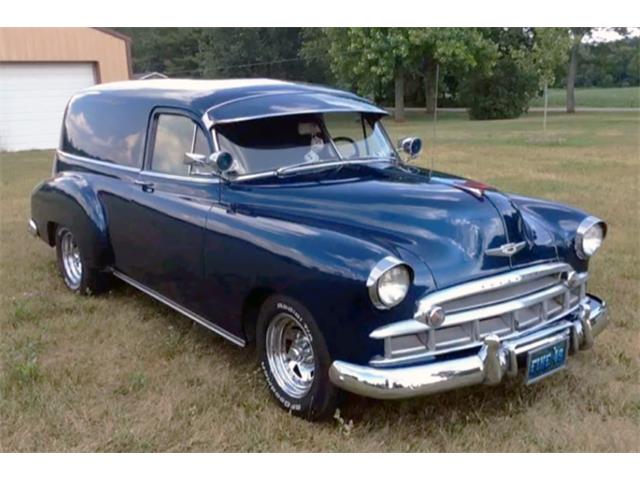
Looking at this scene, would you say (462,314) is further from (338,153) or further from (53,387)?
(53,387)

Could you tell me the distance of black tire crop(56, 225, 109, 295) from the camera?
5.54 metres

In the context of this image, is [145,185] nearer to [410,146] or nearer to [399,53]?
[410,146]

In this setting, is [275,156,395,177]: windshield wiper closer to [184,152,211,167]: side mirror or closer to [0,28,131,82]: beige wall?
[184,152,211,167]: side mirror

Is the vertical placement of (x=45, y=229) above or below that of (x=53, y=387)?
above

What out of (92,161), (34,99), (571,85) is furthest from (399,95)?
(92,161)

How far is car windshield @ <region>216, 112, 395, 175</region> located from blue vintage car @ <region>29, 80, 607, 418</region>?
0.01m

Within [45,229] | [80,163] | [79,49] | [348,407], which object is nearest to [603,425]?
[348,407]

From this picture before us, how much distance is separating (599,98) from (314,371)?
45.8 meters

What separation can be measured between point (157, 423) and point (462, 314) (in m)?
1.75

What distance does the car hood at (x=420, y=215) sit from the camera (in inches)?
134

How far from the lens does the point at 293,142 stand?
4.39 m

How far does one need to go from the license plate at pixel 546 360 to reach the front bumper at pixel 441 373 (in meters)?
0.03

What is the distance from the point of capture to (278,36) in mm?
38375

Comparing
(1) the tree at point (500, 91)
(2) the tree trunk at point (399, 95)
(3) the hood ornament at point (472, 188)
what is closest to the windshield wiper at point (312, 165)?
(3) the hood ornament at point (472, 188)
